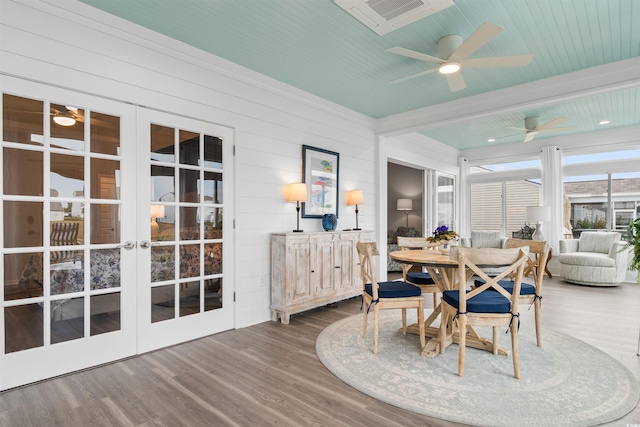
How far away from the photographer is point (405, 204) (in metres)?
8.91

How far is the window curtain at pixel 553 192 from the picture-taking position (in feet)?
23.6

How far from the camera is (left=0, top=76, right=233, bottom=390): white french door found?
2.50 meters

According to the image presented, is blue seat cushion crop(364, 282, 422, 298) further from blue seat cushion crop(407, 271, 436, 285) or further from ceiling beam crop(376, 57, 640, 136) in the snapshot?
ceiling beam crop(376, 57, 640, 136)

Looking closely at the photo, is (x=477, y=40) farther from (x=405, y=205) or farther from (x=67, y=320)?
(x=405, y=205)

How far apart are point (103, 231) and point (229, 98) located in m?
1.85

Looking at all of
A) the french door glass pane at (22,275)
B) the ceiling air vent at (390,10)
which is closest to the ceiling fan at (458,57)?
the ceiling air vent at (390,10)

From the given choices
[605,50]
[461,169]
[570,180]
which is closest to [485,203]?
[461,169]

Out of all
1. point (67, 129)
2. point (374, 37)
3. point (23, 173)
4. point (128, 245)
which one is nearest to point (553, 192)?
point (374, 37)

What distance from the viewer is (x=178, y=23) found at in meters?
3.02

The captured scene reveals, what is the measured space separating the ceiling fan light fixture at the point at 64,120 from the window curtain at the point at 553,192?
8.12 m

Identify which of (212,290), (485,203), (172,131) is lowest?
(212,290)

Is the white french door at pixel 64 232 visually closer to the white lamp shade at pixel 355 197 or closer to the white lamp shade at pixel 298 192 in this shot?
the white lamp shade at pixel 298 192

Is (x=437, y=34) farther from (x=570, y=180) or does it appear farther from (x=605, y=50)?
(x=570, y=180)

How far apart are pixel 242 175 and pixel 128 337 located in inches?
74.9
